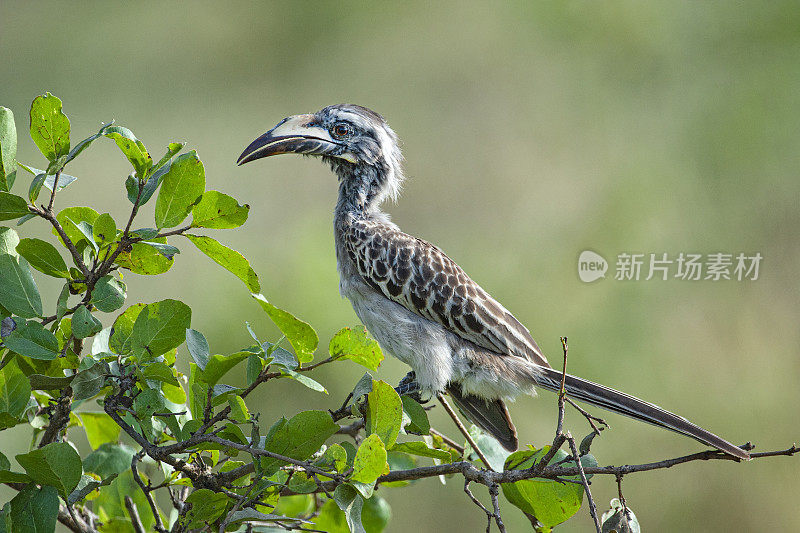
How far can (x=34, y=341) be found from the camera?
1.62 m

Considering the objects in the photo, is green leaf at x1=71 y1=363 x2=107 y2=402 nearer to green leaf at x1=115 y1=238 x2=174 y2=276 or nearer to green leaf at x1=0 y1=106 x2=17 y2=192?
green leaf at x1=115 y1=238 x2=174 y2=276

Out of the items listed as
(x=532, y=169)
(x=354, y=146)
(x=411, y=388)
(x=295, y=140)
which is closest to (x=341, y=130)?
(x=354, y=146)

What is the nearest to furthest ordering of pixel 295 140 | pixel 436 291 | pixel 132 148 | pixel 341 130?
pixel 132 148 → pixel 436 291 → pixel 295 140 → pixel 341 130

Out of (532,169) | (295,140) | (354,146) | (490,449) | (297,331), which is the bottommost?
(297,331)

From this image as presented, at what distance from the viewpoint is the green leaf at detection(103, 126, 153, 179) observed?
5.42 ft

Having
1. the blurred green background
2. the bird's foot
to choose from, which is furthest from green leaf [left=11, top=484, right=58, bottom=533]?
the blurred green background

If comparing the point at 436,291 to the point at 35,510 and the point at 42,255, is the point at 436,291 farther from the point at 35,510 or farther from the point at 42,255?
the point at 35,510

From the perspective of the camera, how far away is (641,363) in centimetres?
570

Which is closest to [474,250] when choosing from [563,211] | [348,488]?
[563,211]

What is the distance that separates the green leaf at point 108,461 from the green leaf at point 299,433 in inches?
18.4

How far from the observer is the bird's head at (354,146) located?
3170 millimetres

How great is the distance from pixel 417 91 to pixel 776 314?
3.75m

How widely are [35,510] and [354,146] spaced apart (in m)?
2.03

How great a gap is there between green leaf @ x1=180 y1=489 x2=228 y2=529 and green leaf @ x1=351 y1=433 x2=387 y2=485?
0.29 metres
